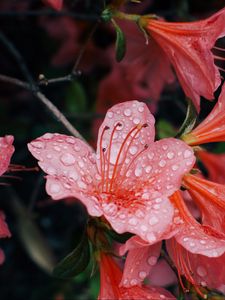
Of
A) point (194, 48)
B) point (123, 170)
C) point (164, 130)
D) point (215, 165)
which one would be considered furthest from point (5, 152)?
point (164, 130)

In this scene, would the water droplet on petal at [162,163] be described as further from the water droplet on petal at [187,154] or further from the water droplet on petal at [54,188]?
the water droplet on petal at [54,188]

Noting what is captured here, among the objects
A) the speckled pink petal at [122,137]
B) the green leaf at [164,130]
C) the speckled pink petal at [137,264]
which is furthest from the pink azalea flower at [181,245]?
the green leaf at [164,130]

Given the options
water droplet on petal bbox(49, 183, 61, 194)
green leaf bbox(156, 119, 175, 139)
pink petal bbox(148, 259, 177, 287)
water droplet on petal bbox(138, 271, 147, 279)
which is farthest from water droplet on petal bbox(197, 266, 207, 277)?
pink petal bbox(148, 259, 177, 287)

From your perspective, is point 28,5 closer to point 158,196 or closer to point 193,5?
point 193,5

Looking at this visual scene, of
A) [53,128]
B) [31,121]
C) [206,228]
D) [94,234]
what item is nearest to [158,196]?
[206,228]

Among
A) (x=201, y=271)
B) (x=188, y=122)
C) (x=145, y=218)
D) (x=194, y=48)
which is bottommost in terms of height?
(x=201, y=271)

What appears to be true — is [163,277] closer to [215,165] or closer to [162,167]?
[215,165]
